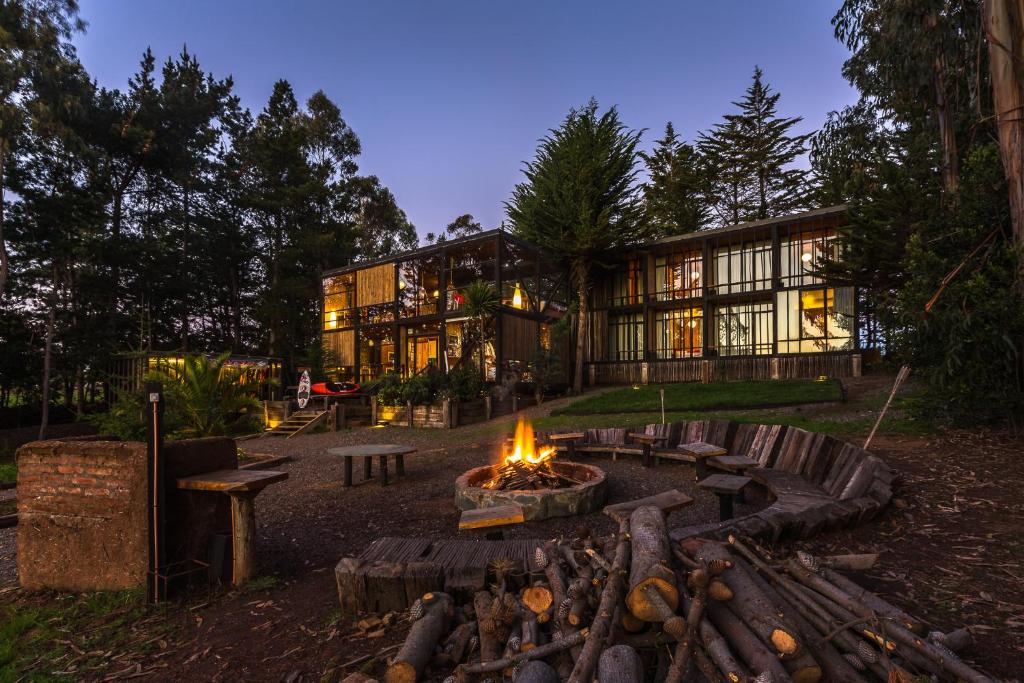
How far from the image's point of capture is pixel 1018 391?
259 inches

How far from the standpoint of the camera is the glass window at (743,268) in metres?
20.0

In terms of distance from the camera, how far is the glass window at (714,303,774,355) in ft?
64.7

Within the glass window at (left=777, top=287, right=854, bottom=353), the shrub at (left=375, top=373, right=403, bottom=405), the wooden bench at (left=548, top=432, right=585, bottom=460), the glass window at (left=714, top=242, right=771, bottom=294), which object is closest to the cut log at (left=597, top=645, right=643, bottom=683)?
the wooden bench at (left=548, top=432, right=585, bottom=460)

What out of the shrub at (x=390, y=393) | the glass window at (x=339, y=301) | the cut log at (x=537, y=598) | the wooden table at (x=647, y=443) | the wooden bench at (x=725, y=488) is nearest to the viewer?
the cut log at (x=537, y=598)

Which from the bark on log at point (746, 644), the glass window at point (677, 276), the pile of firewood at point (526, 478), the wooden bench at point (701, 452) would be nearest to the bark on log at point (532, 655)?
the bark on log at point (746, 644)

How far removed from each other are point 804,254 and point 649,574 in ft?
68.9

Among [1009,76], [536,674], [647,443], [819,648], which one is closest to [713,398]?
[647,443]

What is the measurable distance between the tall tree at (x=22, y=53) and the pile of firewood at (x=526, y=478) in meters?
22.5

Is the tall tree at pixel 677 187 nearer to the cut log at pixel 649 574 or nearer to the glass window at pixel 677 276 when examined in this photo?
the glass window at pixel 677 276

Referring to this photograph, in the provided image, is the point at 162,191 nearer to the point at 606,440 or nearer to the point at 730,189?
the point at 606,440

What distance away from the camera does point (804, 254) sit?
62.4 feet

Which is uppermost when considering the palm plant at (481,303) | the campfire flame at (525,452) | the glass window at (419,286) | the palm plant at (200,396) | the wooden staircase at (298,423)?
the glass window at (419,286)

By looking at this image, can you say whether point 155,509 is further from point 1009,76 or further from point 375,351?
point 375,351

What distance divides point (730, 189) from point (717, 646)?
111 ft
